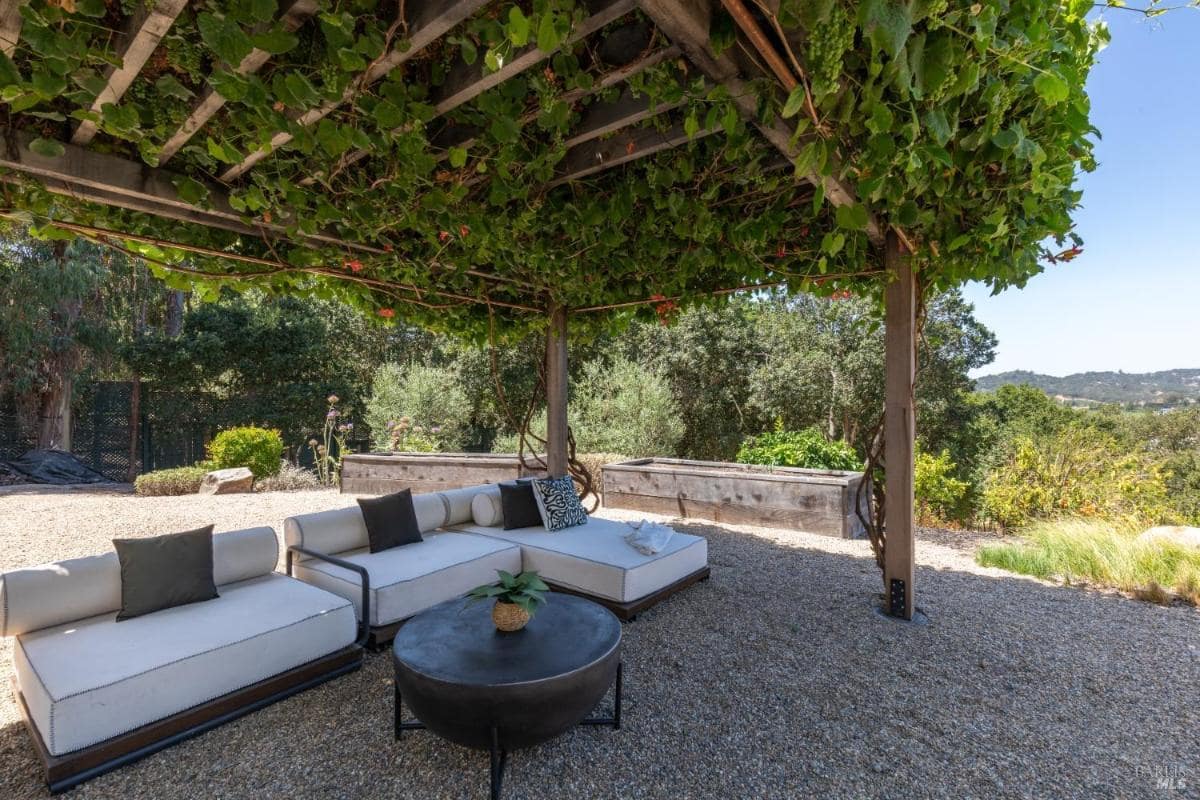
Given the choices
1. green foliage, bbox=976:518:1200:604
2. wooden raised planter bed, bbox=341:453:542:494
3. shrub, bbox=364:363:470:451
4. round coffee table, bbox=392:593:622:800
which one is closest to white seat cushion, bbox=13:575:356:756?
round coffee table, bbox=392:593:622:800

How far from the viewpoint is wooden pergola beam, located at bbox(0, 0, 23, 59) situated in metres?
1.36

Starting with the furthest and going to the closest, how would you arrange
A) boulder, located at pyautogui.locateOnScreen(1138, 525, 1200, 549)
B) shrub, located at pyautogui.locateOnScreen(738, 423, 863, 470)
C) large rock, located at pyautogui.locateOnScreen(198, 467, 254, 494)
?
large rock, located at pyautogui.locateOnScreen(198, 467, 254, 494), shrub, located at pyautogui.locateOnScreen(738, 423, 863, 470), boulder, located at pyautogui.locateOnScreen(1138, 525, 1200, 549)

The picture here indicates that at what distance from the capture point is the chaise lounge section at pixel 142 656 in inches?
76.0

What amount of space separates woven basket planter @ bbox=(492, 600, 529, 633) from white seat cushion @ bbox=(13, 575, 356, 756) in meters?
0.95

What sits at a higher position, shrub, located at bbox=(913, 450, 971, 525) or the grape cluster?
the grape cluster

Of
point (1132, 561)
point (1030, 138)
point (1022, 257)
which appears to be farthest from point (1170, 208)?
point (1030, 138)

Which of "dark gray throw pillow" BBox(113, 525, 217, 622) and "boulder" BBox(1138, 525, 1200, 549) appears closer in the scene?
"dark gray throw pillow" BBox(113, 525, 217, 622)

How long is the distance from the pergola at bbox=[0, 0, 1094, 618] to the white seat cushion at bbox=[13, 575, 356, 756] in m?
1.81

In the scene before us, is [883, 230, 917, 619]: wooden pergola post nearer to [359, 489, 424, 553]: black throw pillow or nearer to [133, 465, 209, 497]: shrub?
[359, 489, 424, 553]: black throw pillow

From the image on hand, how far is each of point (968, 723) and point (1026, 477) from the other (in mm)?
5260

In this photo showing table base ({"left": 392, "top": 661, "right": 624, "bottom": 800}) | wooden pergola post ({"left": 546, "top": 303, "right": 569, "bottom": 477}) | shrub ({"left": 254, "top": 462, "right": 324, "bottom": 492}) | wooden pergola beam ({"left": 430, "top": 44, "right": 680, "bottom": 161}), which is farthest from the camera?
shrub ({"left": 254, "top": 462, "right": 324, "bottom": 492})

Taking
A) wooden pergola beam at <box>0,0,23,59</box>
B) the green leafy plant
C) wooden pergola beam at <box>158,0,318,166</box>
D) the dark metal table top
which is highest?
wooden pergola beam at <box>158,0,318,166</box>

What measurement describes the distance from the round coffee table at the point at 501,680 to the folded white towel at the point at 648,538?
1.28 m

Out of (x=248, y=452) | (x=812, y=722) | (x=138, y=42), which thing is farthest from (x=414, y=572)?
(x=248, y=452)
